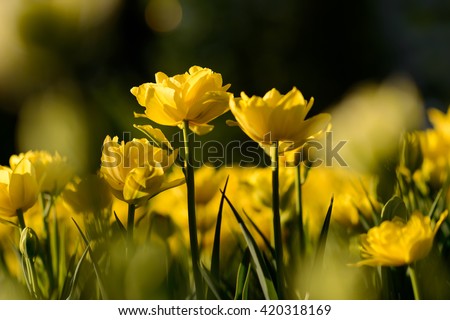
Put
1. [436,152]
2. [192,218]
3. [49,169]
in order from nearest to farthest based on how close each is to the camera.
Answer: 1. [192,218]
2. [49,169]
3. [436,152]

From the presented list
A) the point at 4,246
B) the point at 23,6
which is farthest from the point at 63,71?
the point at 4,246

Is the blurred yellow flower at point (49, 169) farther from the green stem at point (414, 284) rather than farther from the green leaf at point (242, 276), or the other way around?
the green stem at point (414, 284)

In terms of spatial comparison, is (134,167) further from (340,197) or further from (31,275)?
(340,197)

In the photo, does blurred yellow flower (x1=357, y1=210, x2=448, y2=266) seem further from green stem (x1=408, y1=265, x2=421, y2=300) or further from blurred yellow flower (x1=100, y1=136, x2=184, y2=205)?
blurred yellow flower (x1=100, y1=136, x2=184, y2=205)

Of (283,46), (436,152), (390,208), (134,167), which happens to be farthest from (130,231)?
(283,46)

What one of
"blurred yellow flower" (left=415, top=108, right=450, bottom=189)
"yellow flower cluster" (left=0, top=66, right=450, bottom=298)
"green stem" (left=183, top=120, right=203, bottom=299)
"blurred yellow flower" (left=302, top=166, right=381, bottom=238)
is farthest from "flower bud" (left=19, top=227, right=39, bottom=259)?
"blurred yellow flower" (left=415, top=108, right=450, bottom=189)

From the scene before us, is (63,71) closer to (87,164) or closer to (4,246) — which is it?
(87,164)
